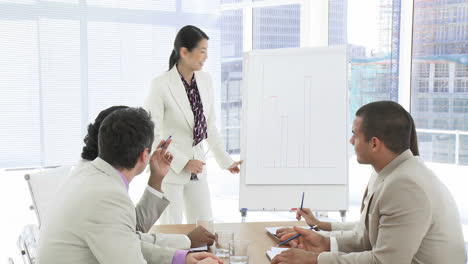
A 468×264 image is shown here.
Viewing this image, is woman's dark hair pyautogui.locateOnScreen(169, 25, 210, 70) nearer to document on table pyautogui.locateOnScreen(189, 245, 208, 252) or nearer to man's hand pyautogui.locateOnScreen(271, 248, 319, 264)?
document on table pyautogui.locateOnScreen(189, 245, 208, 252)

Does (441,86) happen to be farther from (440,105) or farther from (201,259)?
(201,259)

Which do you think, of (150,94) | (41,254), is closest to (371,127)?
(41,254)

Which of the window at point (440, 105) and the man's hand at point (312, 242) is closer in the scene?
the man's hand at point (312, 242)

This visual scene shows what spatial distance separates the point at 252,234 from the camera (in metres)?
2.10

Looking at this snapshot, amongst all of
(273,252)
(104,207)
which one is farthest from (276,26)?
(104,207)

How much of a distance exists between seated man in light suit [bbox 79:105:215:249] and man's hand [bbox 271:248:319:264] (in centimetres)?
33

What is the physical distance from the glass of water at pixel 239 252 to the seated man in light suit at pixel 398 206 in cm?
12

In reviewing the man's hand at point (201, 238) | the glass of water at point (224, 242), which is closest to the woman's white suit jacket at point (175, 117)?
the man's hand at point (201, 238)

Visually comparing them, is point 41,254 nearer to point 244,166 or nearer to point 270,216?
point 244,166

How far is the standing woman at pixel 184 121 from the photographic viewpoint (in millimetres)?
2826

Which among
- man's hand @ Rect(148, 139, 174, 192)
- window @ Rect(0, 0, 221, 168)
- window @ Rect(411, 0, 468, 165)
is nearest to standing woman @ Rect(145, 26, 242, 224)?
man's hand @ Rect(148, 139, 174, 192)

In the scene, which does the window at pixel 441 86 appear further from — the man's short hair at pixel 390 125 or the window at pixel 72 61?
the man's short hair at pixel 390 125

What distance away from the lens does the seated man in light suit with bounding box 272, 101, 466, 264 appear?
1.53 metres

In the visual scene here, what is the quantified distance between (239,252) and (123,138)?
0.60 m
